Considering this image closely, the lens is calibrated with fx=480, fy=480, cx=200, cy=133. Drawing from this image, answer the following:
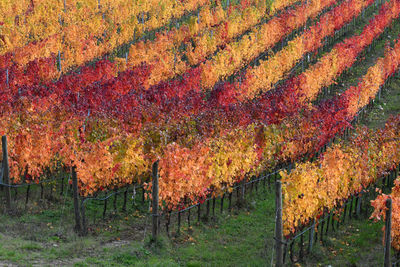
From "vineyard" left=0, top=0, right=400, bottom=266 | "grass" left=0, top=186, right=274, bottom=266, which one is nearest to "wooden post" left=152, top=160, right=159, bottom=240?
"vineyard" left=0, top=0, right=400, bottom=266

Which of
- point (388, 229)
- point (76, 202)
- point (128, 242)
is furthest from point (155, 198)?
point (388, 229)

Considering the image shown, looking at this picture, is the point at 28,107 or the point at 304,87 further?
the point at 304,87

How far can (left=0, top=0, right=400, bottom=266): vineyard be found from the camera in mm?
14461

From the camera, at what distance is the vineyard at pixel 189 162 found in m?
14.5

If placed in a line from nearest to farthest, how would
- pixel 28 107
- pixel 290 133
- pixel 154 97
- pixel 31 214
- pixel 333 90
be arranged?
1. pixel 31 214
2. pixel 290 133
3. pixel 28 107
4. pixel 154 97
5. pixel 333 90

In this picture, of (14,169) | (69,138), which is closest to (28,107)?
(69,138)

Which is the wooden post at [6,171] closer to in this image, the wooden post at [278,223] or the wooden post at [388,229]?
the wooden post at [278,223]

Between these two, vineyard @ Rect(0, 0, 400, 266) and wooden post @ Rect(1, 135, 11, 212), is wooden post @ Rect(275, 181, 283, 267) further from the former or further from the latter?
wooden post @ Rect(1, 135, 11, 212)

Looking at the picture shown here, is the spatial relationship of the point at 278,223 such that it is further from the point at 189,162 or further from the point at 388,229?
the point at 189,162

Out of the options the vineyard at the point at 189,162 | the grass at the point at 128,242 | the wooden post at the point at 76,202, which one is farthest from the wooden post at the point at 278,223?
the wooden post at the point at 76,202

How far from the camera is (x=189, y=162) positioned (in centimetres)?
1549

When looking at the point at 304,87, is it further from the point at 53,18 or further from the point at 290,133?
the point at 53,18

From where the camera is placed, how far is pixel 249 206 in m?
18.5

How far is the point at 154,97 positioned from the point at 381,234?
14.2 meters
